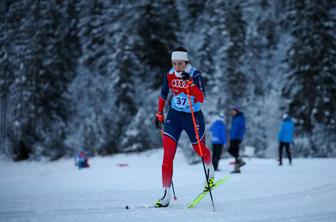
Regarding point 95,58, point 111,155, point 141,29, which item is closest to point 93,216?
point 111,155

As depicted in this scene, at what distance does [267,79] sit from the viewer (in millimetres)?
35156

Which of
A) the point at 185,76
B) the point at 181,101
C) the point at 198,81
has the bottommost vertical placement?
the point at 181,101

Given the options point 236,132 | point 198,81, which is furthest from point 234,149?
point 198,81

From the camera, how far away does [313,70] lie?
24.3 m

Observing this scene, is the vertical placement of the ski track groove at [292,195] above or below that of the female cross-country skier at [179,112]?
below

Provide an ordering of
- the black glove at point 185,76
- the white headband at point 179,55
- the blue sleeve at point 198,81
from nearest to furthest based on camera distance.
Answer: the black glove at point 185,76 → the blue sleeve at point 198,81 → the white headband at point 179,55

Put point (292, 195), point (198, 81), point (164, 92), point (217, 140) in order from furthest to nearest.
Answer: point (217, 140), point (292, 195), point (164, 92), point (198, 81)

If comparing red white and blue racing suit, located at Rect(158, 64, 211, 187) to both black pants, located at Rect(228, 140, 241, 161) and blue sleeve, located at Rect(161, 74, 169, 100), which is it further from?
black pants, located at Rect(228, 140, 241, 161)

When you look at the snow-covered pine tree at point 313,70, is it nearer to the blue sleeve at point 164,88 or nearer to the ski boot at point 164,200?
the blue sleeve at point 164,88

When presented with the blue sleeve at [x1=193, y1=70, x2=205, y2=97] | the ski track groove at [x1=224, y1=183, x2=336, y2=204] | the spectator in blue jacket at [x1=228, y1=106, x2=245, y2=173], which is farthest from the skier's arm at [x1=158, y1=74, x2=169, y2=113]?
the spectator in blue jacket at [x1=228, y1=106, x2=245, y2=173]

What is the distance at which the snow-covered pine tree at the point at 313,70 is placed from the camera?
23812 mm

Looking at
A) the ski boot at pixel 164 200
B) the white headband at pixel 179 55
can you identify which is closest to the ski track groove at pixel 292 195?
the ski boot at pixel 164 200

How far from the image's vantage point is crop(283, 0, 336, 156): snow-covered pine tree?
23812 mm

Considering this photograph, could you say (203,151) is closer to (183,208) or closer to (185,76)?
(183,208)
